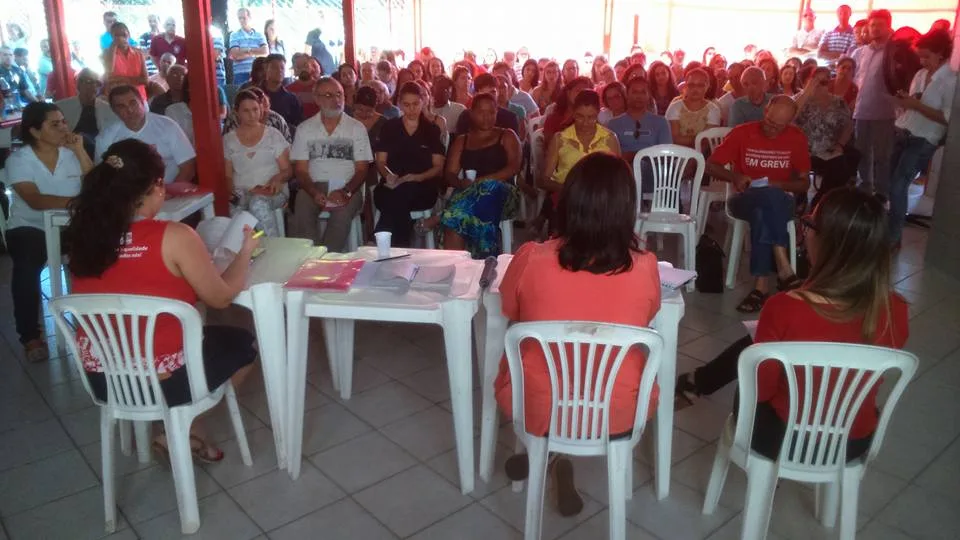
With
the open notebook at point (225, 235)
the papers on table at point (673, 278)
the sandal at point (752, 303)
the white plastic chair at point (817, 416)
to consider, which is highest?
the open notebook at point (225, 235)

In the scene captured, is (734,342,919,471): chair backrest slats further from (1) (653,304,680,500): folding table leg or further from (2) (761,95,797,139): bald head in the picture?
(2) (761,95,797,139): bald head

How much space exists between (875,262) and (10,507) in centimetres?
253

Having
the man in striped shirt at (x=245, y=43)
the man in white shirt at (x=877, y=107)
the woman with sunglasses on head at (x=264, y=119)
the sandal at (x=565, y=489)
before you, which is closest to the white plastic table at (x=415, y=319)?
the sandal at (x=565, y=489)

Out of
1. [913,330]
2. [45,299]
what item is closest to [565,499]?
[913,330]

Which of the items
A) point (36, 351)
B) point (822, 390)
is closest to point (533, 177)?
point (36, 351)

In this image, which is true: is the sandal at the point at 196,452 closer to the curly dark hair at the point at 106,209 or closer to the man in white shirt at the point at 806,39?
the curly dark hair at the point at 106,209

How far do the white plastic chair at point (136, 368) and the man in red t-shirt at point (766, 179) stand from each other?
2791 millimetres

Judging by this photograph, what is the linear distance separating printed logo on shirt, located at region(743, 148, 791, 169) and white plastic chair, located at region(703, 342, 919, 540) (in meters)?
2.51

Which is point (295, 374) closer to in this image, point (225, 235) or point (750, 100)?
point (225, 235)

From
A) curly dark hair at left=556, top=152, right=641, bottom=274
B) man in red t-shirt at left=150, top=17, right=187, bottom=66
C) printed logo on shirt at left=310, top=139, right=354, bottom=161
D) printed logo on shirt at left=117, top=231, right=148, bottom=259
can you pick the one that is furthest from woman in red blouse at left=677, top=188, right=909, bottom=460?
man in red t-shirt at left=150, top=17, right=187, bottom=66

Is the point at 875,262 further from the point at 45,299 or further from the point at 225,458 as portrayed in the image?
the point at 45,299

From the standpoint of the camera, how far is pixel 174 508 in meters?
2.31

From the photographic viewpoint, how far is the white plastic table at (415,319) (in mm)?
2215

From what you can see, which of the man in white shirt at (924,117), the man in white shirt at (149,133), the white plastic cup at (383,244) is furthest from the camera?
the man in white shirt at (924,117)
